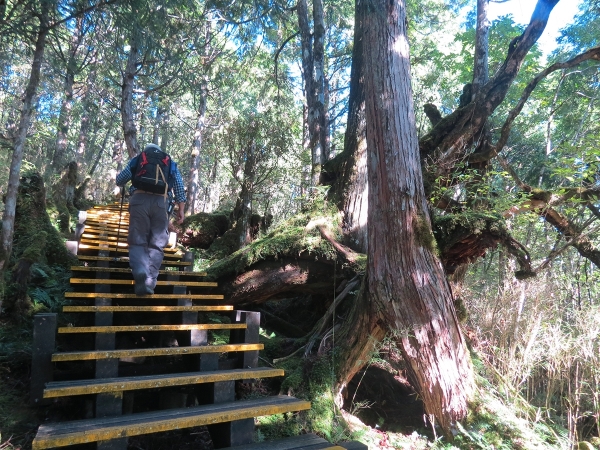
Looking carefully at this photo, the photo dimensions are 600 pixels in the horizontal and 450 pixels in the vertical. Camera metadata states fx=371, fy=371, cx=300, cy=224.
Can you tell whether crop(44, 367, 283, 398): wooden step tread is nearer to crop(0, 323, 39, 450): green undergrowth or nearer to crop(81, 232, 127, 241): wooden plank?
crop(0, 323, 39, 450): green undergrowth

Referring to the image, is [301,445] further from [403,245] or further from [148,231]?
[148,231]

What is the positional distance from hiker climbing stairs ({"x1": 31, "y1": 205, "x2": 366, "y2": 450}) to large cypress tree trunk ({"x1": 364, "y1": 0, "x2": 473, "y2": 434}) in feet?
4.43

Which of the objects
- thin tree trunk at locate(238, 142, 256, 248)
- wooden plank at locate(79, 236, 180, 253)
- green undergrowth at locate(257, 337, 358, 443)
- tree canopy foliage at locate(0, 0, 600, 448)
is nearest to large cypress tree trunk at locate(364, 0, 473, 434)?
tree canopy foliage at locate(0, 0, 600, 448)

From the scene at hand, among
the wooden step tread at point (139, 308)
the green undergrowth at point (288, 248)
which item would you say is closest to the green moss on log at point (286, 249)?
the green undergrowth at point (288, 248)

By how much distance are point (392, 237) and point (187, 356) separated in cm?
231

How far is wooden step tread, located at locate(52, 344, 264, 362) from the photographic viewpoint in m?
2.75

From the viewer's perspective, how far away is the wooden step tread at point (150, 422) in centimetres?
208

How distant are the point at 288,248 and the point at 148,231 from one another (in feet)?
6.46

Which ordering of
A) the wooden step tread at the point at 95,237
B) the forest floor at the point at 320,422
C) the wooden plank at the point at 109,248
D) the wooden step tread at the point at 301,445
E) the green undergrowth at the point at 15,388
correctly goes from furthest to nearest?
the wooden step tread at the point at 95,237
the wooden plank at the point at 109,248
the forest floor at the point at 320,422
the green undergrowth at the point at 15,388
the wooden step tread at the point at 301,445

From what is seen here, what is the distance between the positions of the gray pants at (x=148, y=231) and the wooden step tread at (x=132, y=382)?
144 cm

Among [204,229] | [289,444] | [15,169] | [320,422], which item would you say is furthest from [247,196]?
[289,444]

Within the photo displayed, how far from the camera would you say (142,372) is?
3.26 metres

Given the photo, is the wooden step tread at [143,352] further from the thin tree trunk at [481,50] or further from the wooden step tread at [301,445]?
the thin tree trunk at [481,50]

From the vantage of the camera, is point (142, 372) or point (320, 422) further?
point (320, 422)
